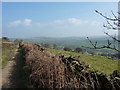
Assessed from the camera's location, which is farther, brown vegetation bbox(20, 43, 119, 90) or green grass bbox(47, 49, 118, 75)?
green grass bbox(47, 49, 118, 75)

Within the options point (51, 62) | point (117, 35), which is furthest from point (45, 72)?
point (117, 35)

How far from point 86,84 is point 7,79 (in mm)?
8102

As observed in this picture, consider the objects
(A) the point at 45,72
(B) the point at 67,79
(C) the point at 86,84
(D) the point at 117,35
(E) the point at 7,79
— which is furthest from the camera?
(E) the point at 7,79

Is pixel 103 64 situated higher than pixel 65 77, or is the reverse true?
pixel 65 77

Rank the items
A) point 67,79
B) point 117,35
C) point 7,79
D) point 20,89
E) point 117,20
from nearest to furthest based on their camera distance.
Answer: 1. point 117,20
2. point 117,35
3. point 67,79
4. point 20,89
5. point 7,79

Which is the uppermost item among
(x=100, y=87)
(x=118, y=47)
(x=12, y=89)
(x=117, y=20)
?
(x=117, y=20)

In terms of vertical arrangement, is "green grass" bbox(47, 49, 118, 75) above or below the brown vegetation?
below

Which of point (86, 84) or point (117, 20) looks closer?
point (117, 20)

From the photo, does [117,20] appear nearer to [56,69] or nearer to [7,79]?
[56,69]

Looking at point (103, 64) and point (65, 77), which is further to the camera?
point (103, 64)

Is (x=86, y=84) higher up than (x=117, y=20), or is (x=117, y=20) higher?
(x=117, y=20)

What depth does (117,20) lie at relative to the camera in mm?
4441

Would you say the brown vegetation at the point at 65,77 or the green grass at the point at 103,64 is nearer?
the brown vegetation at the point at 65,77

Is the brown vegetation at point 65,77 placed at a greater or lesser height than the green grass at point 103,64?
greater
